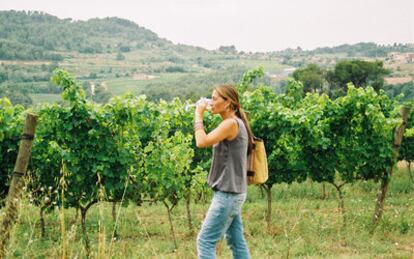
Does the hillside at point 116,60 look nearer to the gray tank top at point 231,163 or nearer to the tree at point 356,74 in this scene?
the tree at point 356,74

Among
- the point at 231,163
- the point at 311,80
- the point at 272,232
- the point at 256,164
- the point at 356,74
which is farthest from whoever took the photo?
the point at 356,74

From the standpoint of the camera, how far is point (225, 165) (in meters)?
3.96

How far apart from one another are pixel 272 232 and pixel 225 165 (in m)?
5.12

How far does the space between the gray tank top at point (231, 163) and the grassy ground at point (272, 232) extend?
3.50ft

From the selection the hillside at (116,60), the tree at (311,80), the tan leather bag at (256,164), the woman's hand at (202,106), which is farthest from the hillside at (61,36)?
the tan leather bag at (256,164)

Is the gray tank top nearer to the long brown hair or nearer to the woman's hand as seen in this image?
the long brown hair

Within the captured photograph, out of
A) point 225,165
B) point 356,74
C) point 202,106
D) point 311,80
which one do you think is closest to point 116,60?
point 311,80

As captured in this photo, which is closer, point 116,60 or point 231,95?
point 231,95

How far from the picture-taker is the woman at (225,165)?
3902mm

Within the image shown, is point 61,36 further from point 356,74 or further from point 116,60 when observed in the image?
point 356,74

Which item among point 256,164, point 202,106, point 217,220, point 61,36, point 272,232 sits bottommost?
point 272,232

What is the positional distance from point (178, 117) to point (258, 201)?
426 centimetres

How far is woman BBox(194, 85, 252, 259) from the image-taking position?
3.90m

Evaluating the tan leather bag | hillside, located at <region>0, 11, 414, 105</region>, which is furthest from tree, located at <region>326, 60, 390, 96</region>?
the tan leather bag
